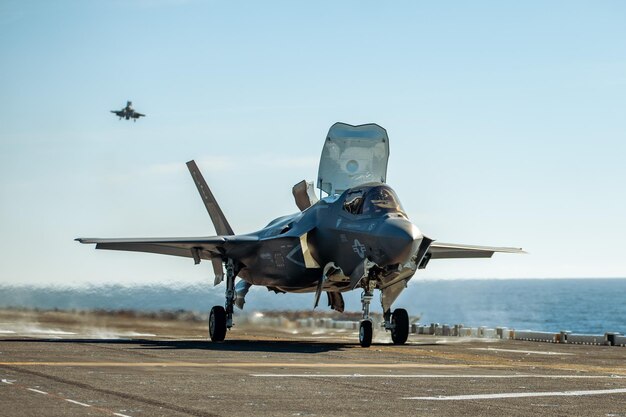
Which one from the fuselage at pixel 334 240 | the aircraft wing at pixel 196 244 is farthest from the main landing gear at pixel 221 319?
the aircraft wing at pixel 196 244

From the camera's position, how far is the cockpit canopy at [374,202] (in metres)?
27.3

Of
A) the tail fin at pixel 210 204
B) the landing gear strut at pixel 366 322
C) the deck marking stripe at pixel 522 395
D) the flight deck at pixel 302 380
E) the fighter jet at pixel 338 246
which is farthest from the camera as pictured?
the tail fin at pixel 210 204

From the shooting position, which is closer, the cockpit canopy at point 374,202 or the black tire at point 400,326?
the cockpit canopy at point 374,202

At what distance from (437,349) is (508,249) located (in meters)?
8.26

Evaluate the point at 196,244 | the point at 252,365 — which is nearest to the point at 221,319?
the point at 196,244

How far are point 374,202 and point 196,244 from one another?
7551 mm

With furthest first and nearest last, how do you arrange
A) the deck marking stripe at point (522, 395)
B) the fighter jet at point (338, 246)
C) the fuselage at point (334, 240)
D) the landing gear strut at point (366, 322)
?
the landing gear strut at point (366, 322) → the fighter jet at point (338, 246) → the fuselage at point (334, 240) → the deck marking stripe at point (522, 395)

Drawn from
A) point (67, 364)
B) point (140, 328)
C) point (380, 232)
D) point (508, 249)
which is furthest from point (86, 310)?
point (67, 364)

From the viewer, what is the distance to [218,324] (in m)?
31.6

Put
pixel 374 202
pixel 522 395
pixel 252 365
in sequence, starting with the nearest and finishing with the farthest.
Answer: pixel 522 395, pixel 252 365, pixel 374 202

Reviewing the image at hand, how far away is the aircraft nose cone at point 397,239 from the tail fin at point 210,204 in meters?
12.1

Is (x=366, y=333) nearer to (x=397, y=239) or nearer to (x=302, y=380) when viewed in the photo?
(x=397, y=239)

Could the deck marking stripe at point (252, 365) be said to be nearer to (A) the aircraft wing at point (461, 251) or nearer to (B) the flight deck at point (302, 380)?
(B) the flight deck at point (302, 380)

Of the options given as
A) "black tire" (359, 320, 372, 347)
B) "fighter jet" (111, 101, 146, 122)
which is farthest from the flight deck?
"fighter jet" (111, 101, 146, 122)
